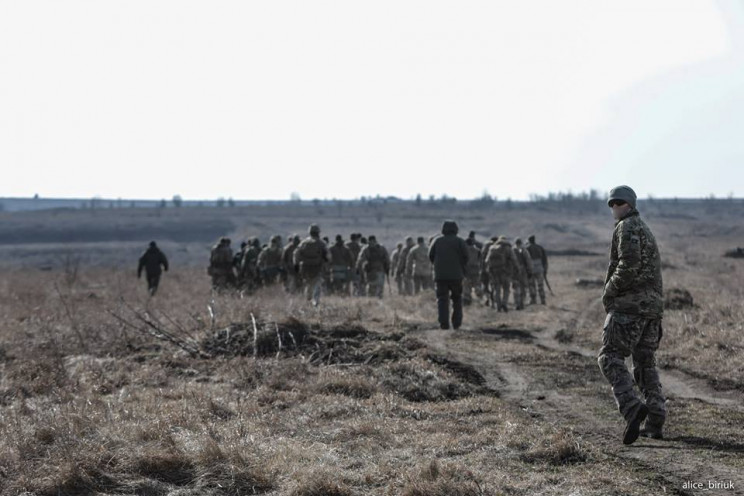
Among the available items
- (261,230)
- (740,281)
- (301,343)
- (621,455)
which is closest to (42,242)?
(261,230)

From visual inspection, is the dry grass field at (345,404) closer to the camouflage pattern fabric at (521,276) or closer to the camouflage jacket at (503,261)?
the camouflage jacket at (503,261)

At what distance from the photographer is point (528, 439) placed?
22.0ft

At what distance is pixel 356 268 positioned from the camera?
81.1ft

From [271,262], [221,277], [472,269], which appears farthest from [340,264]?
[472,269]

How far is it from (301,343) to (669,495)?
23.1 ft

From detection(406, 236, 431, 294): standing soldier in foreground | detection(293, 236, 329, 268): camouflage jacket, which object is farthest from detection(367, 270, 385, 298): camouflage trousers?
detection(293, 236, 329, 268): camouflage jacket

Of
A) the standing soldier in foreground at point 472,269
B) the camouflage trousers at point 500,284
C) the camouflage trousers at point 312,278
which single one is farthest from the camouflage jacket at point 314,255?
the standing soldier in foreground at point 472,269

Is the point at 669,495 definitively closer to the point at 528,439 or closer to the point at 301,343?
the point at 528,439

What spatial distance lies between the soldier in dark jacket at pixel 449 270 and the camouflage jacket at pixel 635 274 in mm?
7827

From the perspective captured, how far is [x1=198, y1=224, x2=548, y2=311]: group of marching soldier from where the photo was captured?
62.8 feet

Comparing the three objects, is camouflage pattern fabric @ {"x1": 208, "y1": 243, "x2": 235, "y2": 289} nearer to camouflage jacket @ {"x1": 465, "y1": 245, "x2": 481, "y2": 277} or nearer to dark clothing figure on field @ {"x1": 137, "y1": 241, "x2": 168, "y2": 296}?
dark clothing figure on field @ {"x1": 137, "y1": 241, "x2": 168, "y2": 296}

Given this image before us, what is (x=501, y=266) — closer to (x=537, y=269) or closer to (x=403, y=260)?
(x=537, y=269)

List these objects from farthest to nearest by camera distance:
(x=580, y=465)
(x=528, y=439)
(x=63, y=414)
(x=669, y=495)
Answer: (x=63, y=414) → (x=528, y=439) → (x=580, y=465) → (x=669, y=495)

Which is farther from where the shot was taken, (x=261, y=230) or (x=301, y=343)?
(x=261, y=230)
